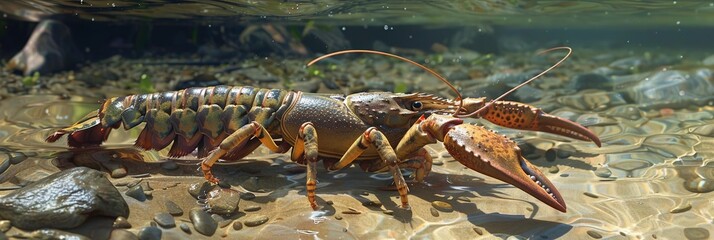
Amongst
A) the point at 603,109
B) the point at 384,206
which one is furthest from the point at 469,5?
the point at 384,206

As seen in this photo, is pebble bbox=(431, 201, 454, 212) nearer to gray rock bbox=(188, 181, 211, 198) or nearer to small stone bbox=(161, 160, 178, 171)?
gray rock bbox=(188, 181, 211, 198)

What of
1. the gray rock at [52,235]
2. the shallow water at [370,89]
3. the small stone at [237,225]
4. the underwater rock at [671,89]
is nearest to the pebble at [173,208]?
the shallow water at [370,89]

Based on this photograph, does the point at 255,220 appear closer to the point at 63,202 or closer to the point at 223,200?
the point at 223,200

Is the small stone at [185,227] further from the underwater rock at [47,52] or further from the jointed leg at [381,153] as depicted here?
the underwater rock at [47,52]

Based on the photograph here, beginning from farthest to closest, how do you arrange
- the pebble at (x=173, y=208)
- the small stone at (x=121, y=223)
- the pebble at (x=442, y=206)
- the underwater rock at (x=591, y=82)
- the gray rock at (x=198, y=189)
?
the underwater rock at (x=591, y=82) → the gray rock at (x=198, y=189) → the pebble at (x=442, y=206) → the pebble at (x=173, y=208) → the small stone at (x=121, y=223)

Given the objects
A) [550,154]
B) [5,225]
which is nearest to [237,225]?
[5,225]
